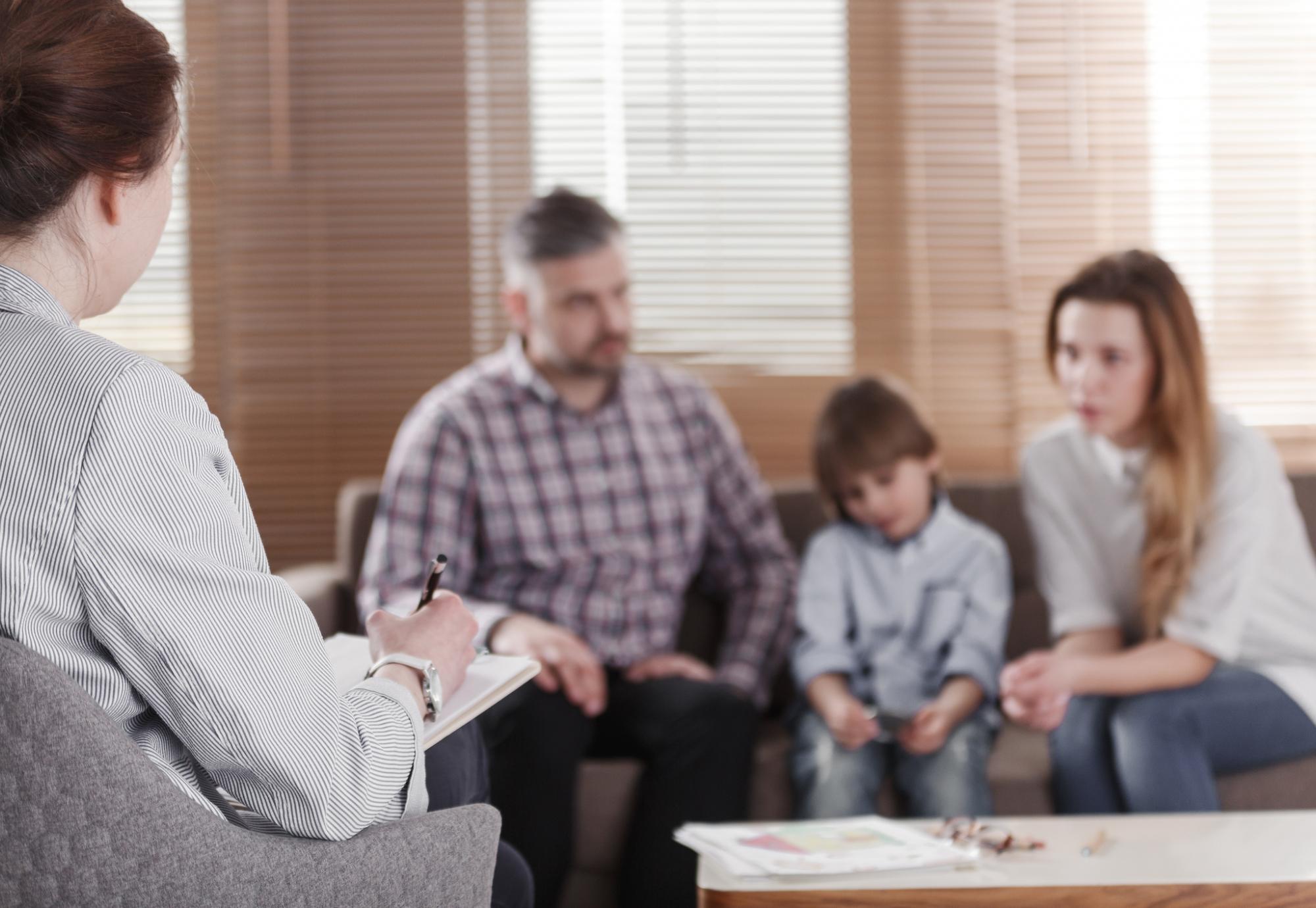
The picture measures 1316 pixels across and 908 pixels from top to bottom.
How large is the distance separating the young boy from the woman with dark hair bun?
1157 mm

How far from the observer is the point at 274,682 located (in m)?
0.84

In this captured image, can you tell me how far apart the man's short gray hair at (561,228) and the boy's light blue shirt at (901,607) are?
2.21ft

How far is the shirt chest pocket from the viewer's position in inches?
81.7

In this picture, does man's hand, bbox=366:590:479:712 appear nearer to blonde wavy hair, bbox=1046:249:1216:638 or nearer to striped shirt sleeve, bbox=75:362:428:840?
striped shirt sleeve, bbox=75:362:428:840

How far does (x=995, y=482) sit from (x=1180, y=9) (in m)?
1.14

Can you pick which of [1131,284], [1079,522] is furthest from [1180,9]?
[1079,522]

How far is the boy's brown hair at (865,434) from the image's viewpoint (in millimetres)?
2082

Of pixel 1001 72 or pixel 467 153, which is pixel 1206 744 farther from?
pixel 467 153

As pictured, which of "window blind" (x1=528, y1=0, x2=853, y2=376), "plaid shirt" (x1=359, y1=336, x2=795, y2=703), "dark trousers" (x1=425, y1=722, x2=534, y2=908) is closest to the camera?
"dark trousers" (x1=425, y1=722, x2=534, y2=908)

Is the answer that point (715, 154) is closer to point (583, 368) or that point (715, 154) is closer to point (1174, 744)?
point (583, 368)

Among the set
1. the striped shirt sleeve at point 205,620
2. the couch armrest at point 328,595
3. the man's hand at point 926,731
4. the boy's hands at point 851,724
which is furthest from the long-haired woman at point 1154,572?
the striped shirt sleeve at point 205,620

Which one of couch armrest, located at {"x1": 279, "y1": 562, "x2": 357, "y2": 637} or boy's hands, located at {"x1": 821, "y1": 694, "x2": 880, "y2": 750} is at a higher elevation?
couch armrest, located at {"x1": 279, "y1": 562, "x2": 357, "y2": 637}

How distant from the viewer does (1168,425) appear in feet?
6.45

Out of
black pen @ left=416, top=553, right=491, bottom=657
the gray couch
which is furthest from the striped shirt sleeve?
the gray couch
